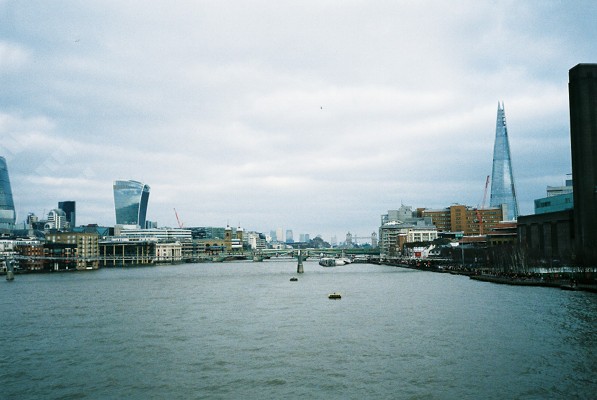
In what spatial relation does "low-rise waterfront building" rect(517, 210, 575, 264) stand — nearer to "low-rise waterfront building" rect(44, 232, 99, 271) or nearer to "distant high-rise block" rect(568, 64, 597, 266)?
"distant high-rise block" rect(568, 64, 597, 266)

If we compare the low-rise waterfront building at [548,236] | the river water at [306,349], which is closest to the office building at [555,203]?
the low-rise waterfront building at [548,236]

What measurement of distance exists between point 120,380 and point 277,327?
14763 mm

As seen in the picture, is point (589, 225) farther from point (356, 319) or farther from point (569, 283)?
point (356, 319)

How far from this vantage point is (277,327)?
127 feet

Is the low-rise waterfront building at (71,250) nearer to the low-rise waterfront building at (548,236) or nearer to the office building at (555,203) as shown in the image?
the low-rise waterfront building at (548,236)

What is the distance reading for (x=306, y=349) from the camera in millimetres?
30984

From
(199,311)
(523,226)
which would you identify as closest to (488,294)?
(199,311)

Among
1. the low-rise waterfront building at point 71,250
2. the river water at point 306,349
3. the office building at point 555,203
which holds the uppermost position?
the office building at point 555,203

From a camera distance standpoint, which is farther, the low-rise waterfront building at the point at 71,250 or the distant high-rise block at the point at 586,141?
the low-rise waterfront building at the point at 71,250

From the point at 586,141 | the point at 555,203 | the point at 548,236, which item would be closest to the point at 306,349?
the point at 586,141

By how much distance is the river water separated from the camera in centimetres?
2362

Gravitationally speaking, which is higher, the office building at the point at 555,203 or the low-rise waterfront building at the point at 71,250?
the office building at the point at 555,203

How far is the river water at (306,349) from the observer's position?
23625mm

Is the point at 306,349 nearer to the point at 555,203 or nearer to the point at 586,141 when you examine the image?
the point at 586,141
